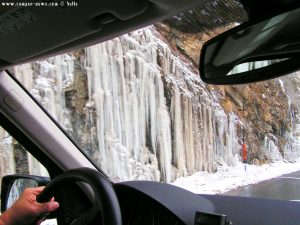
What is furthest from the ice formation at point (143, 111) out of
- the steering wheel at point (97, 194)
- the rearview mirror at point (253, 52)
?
the steering wheel at point (97, 194)

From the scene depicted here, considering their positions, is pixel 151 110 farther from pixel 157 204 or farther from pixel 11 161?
pixel 157 204

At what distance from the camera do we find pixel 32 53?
2.11 meters

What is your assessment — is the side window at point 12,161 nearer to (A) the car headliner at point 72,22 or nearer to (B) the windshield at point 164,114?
(B) the windshield at point 164,114

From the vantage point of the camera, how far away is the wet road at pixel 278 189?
312cm

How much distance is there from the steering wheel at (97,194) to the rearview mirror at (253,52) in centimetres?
64

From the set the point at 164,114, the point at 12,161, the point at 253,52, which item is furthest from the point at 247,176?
the point at 164,114

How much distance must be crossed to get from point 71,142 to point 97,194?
1.06 meters

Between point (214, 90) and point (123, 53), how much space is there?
8.28 ft

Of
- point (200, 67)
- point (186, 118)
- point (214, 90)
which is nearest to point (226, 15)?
point (200, 67)

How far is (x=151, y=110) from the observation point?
321 inches

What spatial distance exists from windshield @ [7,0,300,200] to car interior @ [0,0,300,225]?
1.88 meters

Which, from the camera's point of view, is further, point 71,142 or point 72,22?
point 71,142

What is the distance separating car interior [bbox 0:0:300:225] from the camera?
1.46 m

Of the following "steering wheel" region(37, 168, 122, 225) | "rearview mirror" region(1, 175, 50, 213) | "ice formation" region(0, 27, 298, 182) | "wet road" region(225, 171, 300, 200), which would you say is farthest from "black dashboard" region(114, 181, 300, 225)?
"ice formation" region(0, 27, 298, 182)
